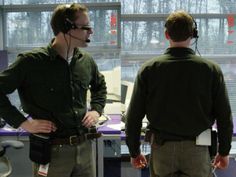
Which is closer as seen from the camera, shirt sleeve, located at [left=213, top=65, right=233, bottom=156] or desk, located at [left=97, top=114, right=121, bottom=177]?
shirt sleeve, located at [left=213, top=65, right=233, bottom=156]

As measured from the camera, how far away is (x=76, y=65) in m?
1.59

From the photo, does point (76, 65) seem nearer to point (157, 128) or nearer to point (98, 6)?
point (157, 128)

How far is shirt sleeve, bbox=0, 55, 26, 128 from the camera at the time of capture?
142 centimetres

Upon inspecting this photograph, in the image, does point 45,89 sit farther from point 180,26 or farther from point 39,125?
point 180,26

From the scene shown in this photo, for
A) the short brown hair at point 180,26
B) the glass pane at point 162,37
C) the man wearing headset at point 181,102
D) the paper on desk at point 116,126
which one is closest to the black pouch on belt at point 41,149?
the man wearing headset at point 181,102

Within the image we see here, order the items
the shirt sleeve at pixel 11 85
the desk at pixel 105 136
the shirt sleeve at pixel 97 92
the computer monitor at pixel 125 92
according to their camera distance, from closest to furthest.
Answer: the shirt sleeve at pixel 11 85 < the shirt sleeve at pixel 97 92 < the desk at pixel 105 136 < the computer monitor at pixel 125 92

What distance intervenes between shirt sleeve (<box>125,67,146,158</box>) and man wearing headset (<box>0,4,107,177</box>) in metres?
0.20

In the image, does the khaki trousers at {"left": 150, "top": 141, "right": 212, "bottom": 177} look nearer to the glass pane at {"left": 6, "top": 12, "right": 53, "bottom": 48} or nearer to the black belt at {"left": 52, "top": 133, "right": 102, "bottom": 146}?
the black belt at {"left": 52, "top": 133, "right": 102, "bottom": 146}

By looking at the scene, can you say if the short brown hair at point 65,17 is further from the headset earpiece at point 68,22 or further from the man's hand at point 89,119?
the man's hand at point 89,119

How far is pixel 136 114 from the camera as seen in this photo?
162 cm

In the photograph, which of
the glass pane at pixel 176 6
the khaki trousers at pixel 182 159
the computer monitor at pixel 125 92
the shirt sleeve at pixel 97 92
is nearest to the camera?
the khaki trousers at pixel 182 159

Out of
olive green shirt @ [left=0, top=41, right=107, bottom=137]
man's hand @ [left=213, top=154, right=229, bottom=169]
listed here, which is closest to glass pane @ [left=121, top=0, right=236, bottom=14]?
olive green shirt @ [left=0, top=41, right=107, bottom=137]

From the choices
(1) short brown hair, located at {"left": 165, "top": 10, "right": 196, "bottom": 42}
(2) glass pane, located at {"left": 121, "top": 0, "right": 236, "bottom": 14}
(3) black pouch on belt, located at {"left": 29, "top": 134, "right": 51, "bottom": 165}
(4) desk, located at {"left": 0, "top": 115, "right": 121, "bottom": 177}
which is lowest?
(4) desk, located at {"left": 0, "top": 115, "right": 121, "bottom": 177}

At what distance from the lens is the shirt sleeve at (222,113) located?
5.07ft
